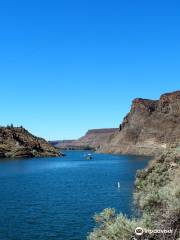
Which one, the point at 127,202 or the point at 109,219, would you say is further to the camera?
the point at 127,202

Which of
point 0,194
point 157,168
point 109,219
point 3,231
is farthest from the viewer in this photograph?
point 0,194

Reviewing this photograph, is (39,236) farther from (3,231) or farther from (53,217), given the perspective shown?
(53,217)

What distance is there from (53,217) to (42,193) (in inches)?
1052

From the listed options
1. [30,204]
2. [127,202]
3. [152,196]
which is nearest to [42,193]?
[30,204]

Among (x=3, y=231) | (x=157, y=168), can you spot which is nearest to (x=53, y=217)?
(x=3, y=231)

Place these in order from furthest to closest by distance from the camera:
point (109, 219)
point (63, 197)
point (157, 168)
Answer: point (63, 197), point (157, 168), point (109, 219)

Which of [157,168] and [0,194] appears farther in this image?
[0,194]

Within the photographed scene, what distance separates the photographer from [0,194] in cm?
7262

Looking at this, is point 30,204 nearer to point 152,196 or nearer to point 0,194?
point 0,194

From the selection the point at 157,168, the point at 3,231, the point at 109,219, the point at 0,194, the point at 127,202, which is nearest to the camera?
the point at 109,219

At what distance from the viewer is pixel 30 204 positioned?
193 ft

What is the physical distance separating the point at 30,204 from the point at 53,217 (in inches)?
488

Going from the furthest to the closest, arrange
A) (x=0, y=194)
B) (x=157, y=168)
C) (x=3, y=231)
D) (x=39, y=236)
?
(x=0, y=194), (x=157, y=168), (x=3, y=231), (x=39, y=236)

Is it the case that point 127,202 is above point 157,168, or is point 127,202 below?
below
